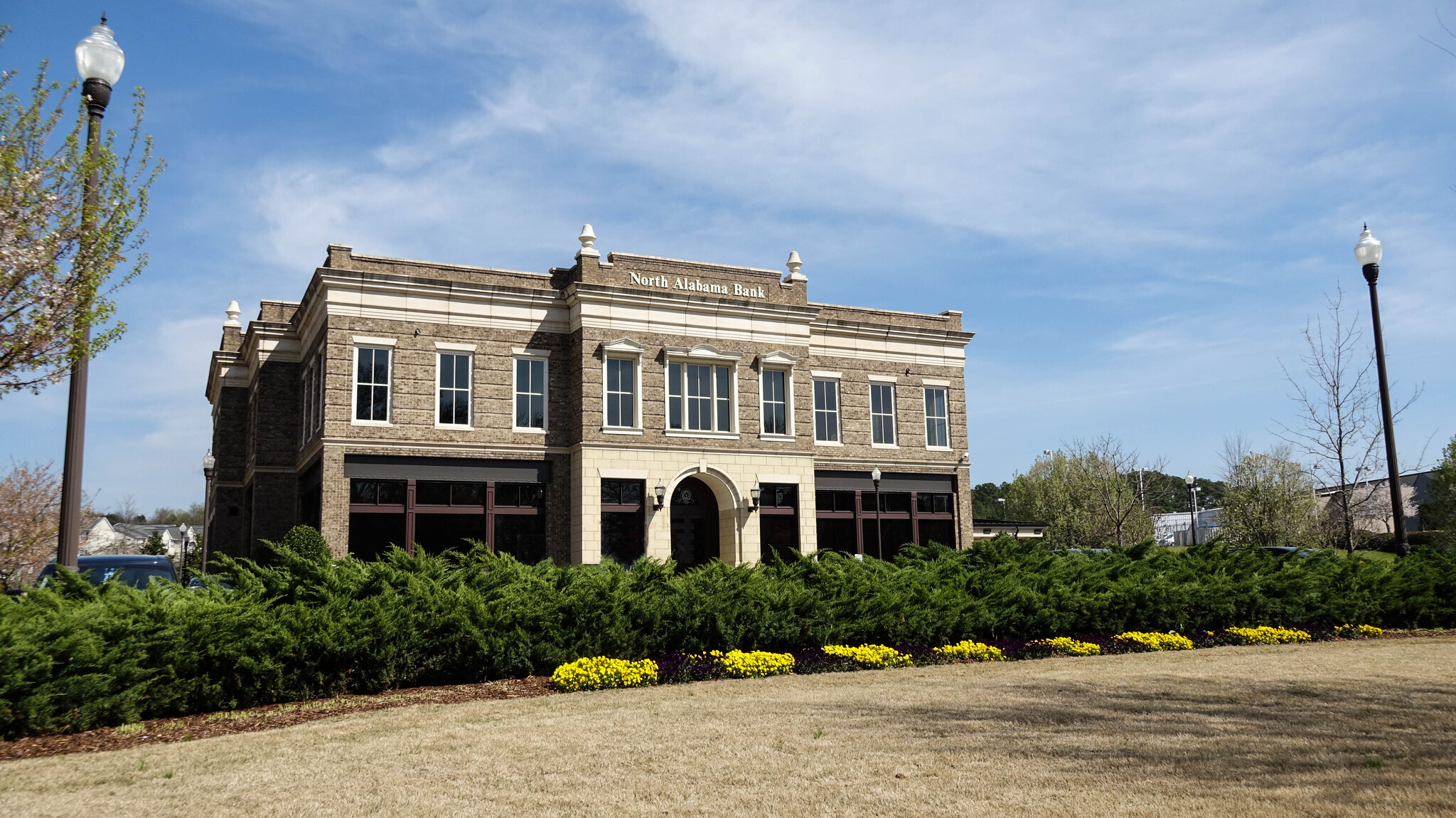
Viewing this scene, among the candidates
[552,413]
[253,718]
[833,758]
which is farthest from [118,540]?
[833,758]

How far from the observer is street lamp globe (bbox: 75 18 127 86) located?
10.2 metres

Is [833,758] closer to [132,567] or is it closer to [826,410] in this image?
[132,567]

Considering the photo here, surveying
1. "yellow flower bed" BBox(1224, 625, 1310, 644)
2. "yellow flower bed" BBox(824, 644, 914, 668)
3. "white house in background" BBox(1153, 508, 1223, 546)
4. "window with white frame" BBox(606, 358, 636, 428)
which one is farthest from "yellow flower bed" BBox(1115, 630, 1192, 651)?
"white house in background" BBox(1153, 508, 1223, 546)

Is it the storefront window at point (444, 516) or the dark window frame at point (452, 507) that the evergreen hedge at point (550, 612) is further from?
the storefront window at point (444, 516)

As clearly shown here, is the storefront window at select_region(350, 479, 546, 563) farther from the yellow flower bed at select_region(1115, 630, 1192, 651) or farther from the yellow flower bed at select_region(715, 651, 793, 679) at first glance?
the yellow flower bed at select_region(1115, 630, 1192, 651)

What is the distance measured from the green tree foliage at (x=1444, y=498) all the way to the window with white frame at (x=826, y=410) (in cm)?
3466

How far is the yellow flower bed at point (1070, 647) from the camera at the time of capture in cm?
1420

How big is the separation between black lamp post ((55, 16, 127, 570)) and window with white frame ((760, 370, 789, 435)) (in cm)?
2073

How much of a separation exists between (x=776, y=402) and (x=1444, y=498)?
40557mm

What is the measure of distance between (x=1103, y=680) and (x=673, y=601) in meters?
5.14

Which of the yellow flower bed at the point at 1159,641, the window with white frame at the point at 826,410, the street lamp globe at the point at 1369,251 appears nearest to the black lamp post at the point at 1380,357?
the street lamp globe at the point at 1369,251

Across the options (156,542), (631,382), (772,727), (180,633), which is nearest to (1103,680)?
(772,727)

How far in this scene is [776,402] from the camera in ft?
98.1

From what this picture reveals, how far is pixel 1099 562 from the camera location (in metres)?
16.5
